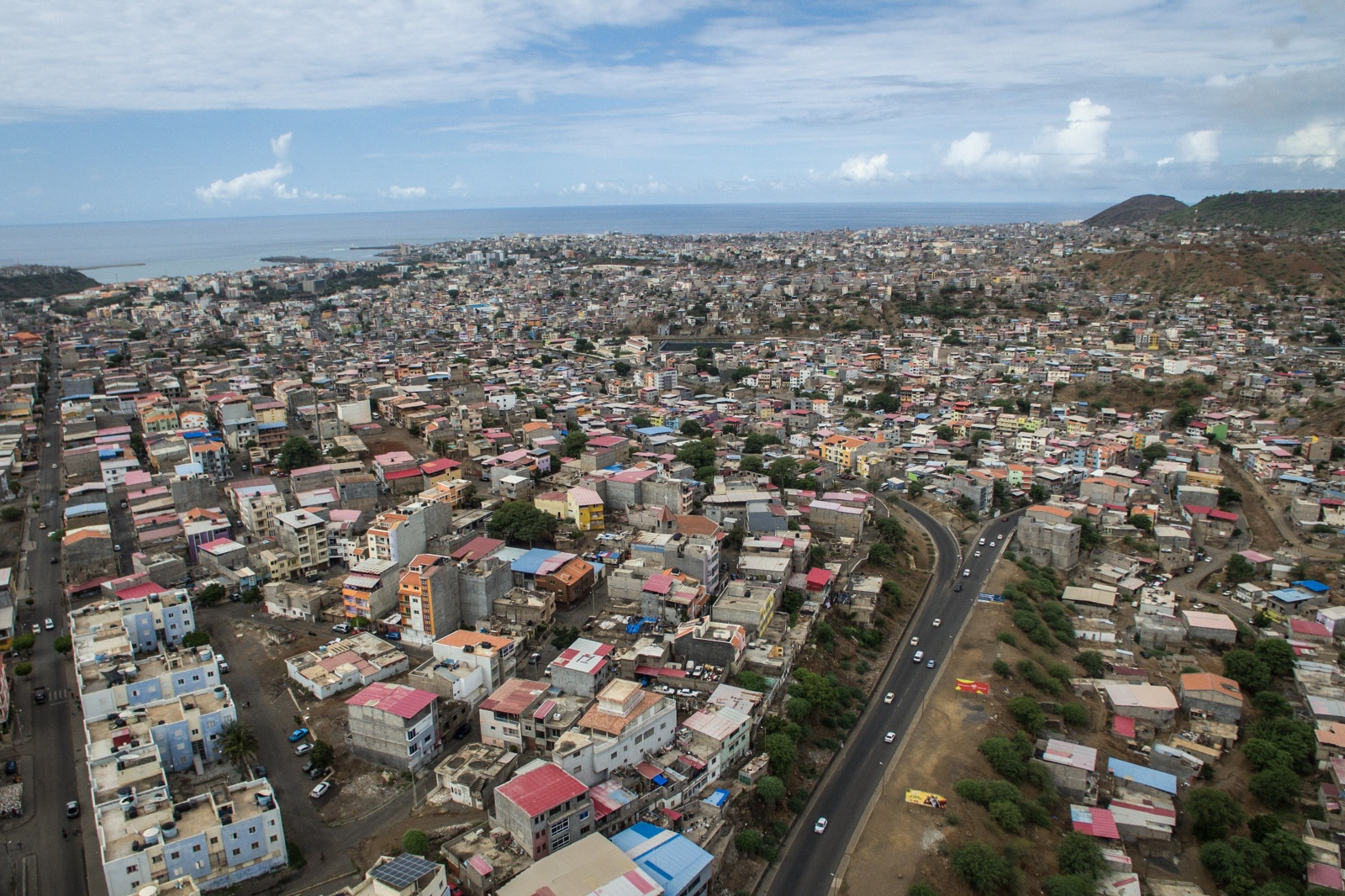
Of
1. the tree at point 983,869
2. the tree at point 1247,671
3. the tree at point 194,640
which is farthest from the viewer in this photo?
the tree at point 1247,671

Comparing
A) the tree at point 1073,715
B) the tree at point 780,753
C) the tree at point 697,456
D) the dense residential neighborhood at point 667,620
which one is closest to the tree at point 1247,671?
the dense residential neighborhood at point 667,620

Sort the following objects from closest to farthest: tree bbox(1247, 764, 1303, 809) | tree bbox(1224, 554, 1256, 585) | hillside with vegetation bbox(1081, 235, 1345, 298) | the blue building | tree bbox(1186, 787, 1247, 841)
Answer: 1. the blue building
2. tree bbox(1186, 787, 1247, 841)
3. tree bbox(1247, 764, 1303, 809)
4. tree bbox(1224, 554, 1256, 585)
5. hillside with vegetation bbox(1081, 235, 1345, 298)

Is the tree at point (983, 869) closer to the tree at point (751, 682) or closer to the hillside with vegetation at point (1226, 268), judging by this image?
the tree at point (751, 682)

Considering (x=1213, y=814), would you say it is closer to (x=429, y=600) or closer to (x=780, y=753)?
(x=780, y=753)

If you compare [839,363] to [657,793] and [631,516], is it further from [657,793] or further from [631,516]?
[657,793]

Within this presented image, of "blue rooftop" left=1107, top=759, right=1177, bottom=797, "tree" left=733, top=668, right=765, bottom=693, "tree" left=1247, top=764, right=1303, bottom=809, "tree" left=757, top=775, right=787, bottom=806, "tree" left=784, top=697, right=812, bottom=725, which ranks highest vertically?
"tree" left=733, top=668, right=765, bottom=693

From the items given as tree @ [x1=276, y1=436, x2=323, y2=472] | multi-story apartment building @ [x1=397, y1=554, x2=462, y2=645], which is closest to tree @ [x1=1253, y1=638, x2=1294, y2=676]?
multi-story apartment building @ [x1=397, y1=554, x2=462, y2=645]

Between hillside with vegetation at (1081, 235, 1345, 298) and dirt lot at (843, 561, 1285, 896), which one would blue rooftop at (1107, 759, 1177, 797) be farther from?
hillside with vegetation at (1081, 235, 1345, 298)
